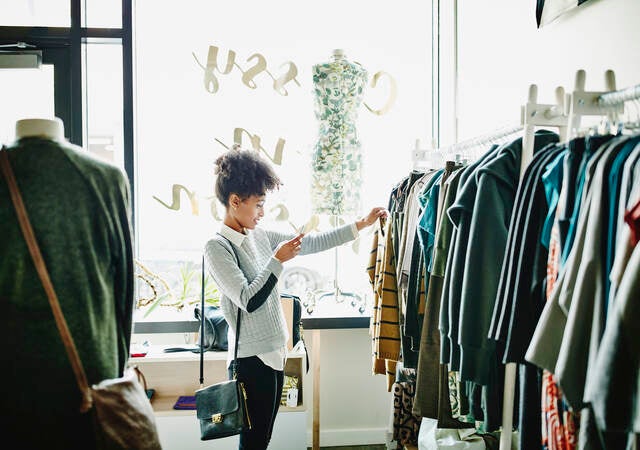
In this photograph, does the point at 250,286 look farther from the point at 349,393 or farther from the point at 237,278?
the point at 349,393

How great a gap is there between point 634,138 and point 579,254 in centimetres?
24

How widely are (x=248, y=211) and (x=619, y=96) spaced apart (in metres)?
1.24

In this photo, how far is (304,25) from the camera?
115 inches

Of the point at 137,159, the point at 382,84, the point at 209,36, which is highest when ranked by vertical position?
the point at 209,36

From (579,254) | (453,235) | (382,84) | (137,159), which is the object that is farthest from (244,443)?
(382,84)

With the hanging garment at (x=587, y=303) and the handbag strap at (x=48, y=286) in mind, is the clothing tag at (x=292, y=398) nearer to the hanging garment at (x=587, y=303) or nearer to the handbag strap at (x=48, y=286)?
the handbag strap at (x=48, y=286)

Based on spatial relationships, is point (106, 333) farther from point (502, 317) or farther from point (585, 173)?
point (585, 173)

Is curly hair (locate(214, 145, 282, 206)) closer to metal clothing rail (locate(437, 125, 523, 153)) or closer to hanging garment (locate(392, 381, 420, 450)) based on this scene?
metal clothing rail (locate(437, 125, 523, 153))

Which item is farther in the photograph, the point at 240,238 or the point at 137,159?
the point at 137,159

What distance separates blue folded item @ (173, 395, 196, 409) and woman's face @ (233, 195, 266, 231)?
106 cm

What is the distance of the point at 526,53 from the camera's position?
1.94 meters

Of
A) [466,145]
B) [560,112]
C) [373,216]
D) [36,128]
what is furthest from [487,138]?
[36,128]

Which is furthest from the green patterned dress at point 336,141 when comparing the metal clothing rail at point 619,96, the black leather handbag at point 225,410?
the metal clothing rail at point 619,96

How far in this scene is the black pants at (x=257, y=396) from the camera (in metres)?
1.74
